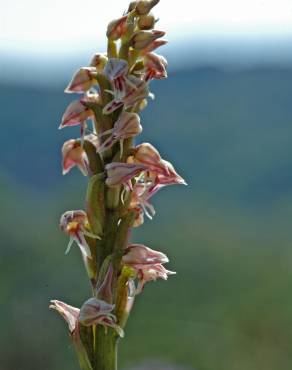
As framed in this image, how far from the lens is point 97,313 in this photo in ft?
7.23

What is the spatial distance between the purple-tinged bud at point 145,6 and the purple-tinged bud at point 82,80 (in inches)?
8.5

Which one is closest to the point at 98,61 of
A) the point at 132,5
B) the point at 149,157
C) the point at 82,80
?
the point at 82,80

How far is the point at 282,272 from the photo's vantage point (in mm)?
36406

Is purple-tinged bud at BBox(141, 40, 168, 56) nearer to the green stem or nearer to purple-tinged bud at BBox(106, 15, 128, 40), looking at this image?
purple-tinged bud at BBox(106, 15, 128, 40)

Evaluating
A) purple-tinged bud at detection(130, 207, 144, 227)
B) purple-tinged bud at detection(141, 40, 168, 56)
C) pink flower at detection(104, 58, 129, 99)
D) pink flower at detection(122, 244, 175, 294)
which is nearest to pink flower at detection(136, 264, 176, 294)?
pink flower at detection(122, 244, 175, 294)

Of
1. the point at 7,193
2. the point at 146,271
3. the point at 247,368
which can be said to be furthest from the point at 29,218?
the point at 146,271

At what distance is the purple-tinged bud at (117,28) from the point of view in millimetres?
2328

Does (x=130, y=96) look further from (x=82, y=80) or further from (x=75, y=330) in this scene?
(x=75, y=330)

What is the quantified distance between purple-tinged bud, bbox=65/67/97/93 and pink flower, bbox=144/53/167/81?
15 cm

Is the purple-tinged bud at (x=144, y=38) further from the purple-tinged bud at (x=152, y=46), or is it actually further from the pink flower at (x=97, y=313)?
the pink flower at (x=97, y=313)

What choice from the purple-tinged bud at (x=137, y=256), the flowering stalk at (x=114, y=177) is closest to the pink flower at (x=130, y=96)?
the flowering stalk at (x=114, y=177)

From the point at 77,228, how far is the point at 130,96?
41cm

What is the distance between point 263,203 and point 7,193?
1631cm

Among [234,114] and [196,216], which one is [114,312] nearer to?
[196,216]
